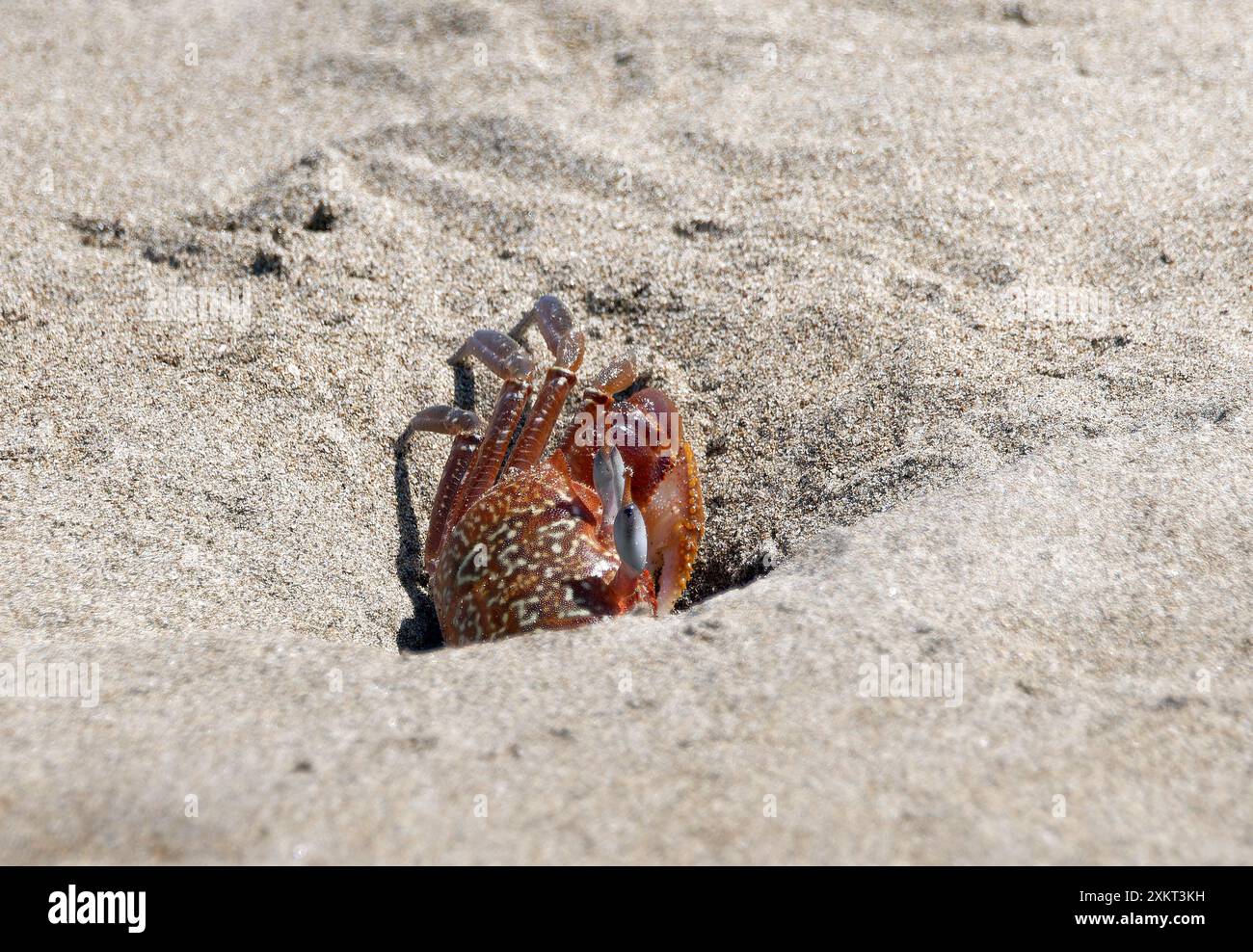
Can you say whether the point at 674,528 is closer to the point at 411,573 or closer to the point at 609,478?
the point at 609,478

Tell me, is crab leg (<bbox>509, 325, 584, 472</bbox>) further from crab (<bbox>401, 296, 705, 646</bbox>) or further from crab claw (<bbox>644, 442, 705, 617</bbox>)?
crab claw (<bbox>644, 442, 705, 617</bbox>)

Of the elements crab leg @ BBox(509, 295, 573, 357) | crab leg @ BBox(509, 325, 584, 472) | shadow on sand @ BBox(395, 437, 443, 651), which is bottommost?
shadow on sand @ BBox(395, 437, 443, 651)

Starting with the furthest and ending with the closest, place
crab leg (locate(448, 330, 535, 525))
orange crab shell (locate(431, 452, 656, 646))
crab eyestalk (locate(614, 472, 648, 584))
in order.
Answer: crab leg (locate(448, 330, 535, 525))
orange crab shell (locate(431, 452, 656, 646))
crab eyestalk (locate(614, 472, 648, 584))

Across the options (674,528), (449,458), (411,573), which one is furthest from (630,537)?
(411,573)

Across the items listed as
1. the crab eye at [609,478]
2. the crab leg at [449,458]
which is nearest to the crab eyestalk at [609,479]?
the crab eye at [609,478]

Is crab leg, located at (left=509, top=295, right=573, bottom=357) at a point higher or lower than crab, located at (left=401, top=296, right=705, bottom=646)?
higher

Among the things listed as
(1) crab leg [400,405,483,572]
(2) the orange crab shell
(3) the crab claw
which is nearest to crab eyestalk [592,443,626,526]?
(2) the orange crab shell

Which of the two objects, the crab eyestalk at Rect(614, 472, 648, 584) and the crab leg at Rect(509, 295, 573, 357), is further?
the crab leg at Rect(509, 295, 573, 357)
